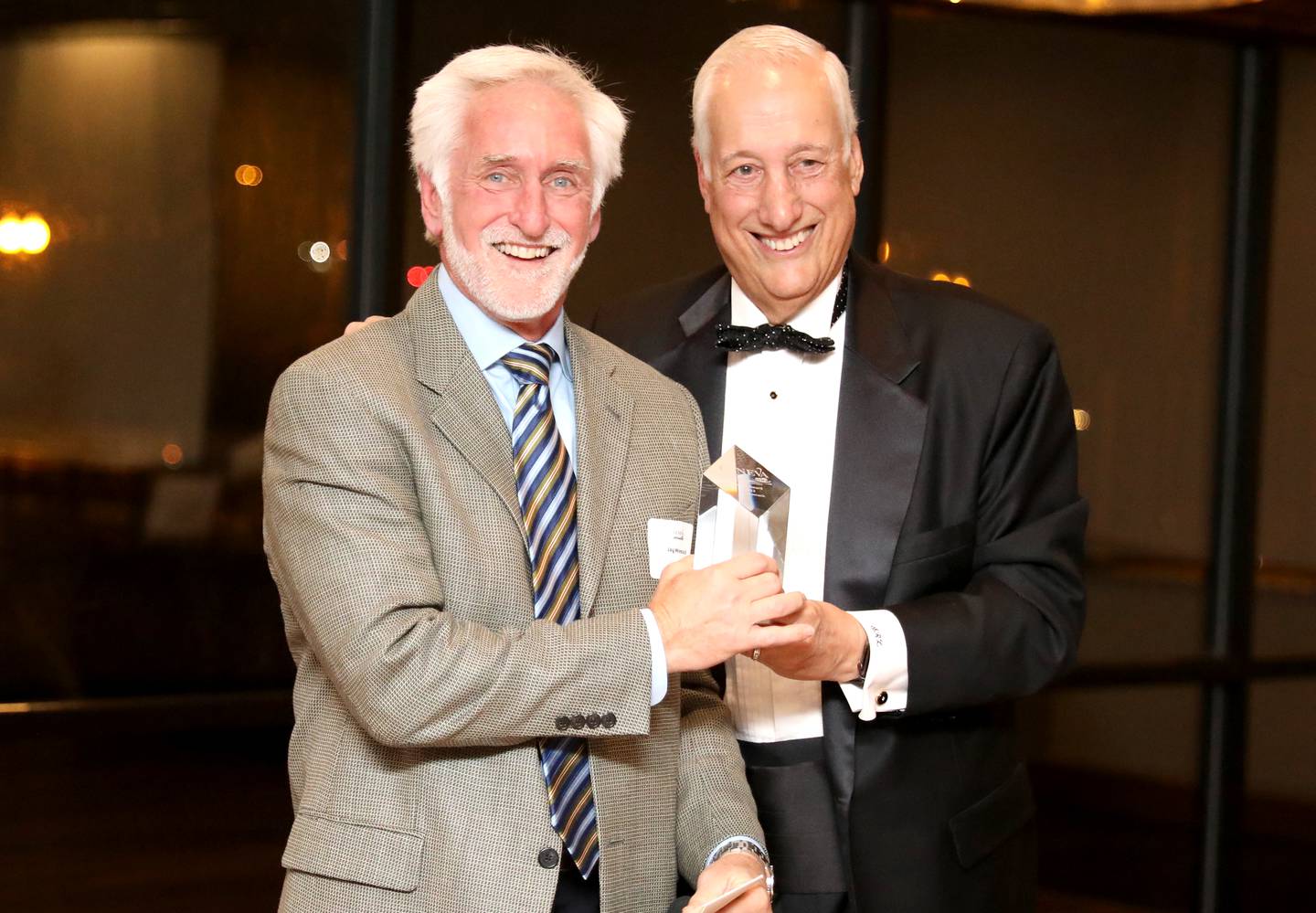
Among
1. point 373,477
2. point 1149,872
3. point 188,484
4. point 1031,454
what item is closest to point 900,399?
point 1031,454

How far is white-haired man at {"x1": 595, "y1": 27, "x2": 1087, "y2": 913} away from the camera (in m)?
2.74

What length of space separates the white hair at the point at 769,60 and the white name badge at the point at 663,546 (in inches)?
35.8

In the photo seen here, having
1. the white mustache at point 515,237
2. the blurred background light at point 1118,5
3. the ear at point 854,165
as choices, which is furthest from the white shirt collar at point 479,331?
the blurred background light at point 1118,5

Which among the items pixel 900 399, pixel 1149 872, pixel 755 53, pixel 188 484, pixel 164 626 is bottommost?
pixel 1149 872

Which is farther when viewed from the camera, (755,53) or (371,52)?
(371,52)

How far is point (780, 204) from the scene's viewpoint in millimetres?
2812

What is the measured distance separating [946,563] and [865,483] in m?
0.21

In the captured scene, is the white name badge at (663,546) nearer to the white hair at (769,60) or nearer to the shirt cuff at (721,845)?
the shirt cuff at (721,845)

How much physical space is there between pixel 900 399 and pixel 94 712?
Result: 88.1 inches

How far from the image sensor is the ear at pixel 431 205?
93.4 inches

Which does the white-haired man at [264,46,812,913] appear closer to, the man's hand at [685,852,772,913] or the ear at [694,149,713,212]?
the man's hand at [685,852,772,913]

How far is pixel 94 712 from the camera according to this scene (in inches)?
155

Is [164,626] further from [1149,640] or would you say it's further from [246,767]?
[1149,640]

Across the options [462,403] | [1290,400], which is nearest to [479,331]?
[462,403]
